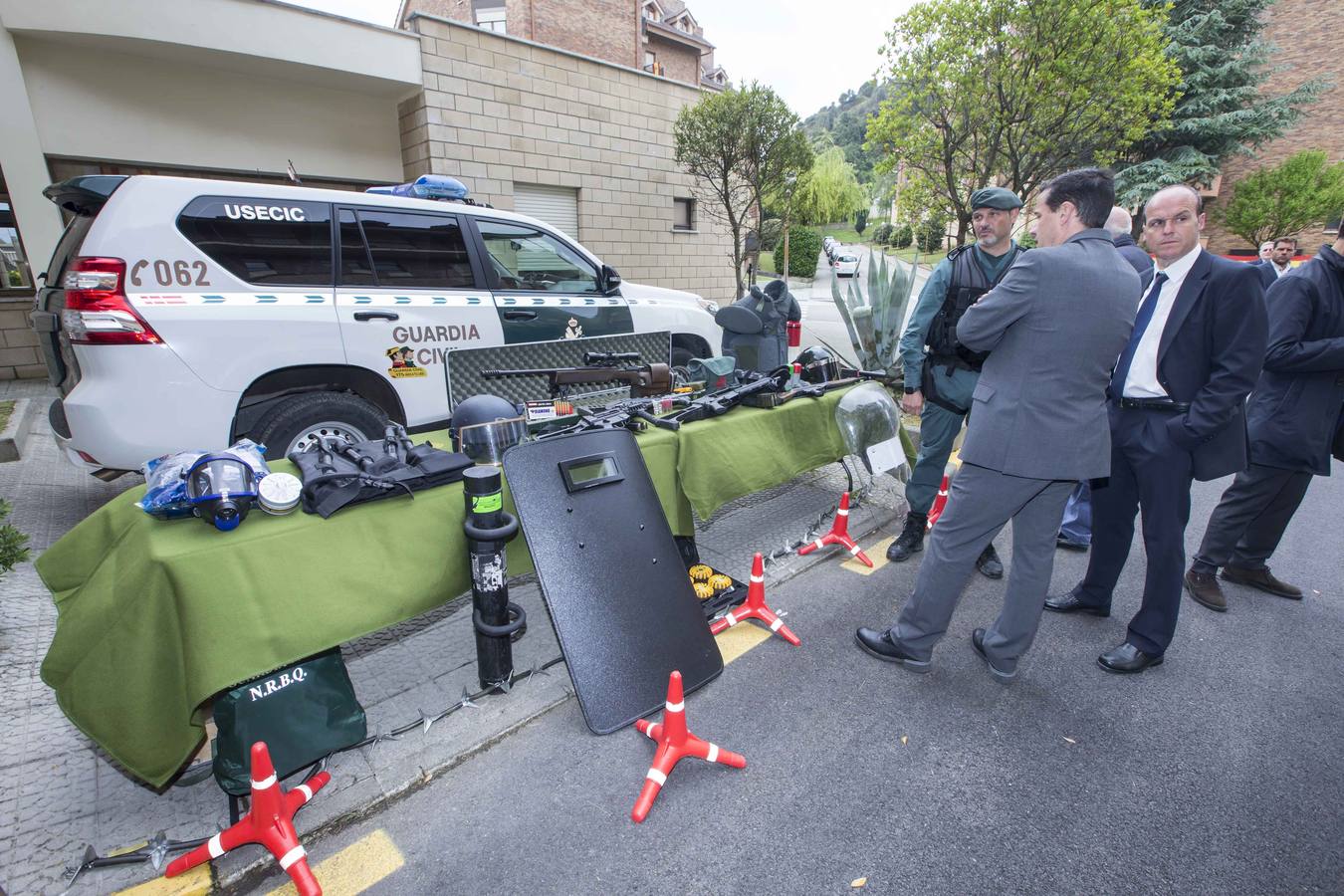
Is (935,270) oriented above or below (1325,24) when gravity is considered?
below

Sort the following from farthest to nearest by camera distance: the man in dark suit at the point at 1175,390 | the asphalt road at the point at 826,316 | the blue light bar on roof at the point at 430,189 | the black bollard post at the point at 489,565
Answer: the asphalt road at the point at 826,316
the blue light bar on roof at the point at 430,189
the man in dark suit at the point at 1175,390
the black bollard post at the point at 489,565

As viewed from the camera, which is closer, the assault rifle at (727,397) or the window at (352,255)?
the assault rifle at (727,397)

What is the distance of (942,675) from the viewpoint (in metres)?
2.82

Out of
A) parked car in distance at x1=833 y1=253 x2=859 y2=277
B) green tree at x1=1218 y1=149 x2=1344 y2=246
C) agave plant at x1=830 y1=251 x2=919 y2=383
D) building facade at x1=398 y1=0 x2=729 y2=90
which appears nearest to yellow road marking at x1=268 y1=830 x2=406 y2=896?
agave plant at x1=830 y1=251 x2=919 y2=383

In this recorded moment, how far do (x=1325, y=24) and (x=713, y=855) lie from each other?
34232mm

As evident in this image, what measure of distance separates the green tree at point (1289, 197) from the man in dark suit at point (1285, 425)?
24.4 metres

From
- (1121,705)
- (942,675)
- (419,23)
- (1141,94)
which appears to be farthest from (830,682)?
(419,23)

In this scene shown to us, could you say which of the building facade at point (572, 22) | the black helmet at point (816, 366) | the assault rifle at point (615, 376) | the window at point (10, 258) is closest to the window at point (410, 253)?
the assault rifle at point (615, 376)

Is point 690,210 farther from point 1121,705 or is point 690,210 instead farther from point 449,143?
point 1121,705

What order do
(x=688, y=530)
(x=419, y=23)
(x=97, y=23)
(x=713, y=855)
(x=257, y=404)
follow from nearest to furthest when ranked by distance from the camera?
(x=713, y=855)
(x=688, y=530)
(x=257, y=404)
(x=97, y=23)
(x=419, y=23)

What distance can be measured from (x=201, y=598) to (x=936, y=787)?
98.5 inches

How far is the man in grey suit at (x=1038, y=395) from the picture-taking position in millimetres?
2273

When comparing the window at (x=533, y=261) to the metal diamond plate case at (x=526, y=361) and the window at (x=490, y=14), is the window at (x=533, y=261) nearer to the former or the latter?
the metal diamond plate case at (x=526, y=361)

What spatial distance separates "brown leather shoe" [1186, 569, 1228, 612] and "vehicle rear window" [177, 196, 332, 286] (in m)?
5.55
